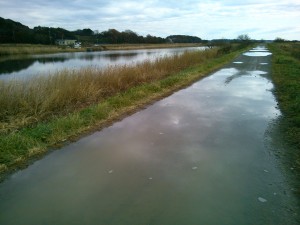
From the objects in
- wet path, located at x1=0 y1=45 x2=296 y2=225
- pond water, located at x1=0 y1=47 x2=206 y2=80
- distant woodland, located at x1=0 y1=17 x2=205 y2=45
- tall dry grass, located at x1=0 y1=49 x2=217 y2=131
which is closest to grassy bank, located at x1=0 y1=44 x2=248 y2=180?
tall dry grass, located at x1=0 y1=49 x2=217 y2=131

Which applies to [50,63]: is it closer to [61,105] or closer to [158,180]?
[61,105]

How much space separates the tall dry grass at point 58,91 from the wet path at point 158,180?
8.34 ft

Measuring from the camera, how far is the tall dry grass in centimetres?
768

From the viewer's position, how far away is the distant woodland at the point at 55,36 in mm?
72562

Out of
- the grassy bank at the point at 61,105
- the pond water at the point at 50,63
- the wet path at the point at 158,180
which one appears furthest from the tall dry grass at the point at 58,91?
the wet path at the point at 158,180

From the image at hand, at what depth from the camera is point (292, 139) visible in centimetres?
571

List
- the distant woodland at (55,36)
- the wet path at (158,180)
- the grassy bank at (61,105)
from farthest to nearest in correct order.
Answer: the distant woodland at (55,36) < the grassy bank at (61,105) < the wet path at (158,180)

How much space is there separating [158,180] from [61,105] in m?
5.91

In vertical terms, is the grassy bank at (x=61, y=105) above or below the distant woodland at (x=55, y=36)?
below

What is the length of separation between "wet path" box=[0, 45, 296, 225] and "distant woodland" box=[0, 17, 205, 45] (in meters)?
75.1

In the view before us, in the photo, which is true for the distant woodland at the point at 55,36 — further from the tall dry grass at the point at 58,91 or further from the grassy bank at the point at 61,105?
the grassy bank at the point at 61,105

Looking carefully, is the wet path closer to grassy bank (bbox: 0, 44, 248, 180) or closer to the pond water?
grassy bank (bbox: 0, 44, 248, 180)

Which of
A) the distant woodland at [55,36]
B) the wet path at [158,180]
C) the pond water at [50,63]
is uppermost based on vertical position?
the distant woodland at [55,36]

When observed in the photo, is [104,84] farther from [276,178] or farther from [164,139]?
[276,178]
